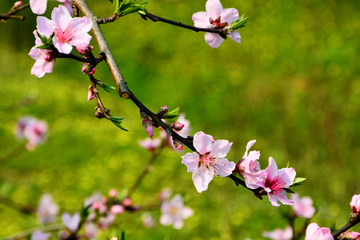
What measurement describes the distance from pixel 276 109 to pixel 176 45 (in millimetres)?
3446

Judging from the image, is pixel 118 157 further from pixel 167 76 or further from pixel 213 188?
pixel 167 76

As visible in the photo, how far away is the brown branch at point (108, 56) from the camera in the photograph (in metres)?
0.64

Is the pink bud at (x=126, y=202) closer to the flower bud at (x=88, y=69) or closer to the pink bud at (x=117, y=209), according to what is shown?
the pink bud at (x=117, y=209)

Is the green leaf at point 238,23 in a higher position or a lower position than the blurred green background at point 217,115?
higher

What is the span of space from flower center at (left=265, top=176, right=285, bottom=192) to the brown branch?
0.40 m

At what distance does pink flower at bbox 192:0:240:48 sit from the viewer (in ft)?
2.97

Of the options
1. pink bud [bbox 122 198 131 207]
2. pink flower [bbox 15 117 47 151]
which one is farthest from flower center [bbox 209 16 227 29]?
pink flower [bbox 15 117 47 151]

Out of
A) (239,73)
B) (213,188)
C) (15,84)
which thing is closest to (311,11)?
(239,73)

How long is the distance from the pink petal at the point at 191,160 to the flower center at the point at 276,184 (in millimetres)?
187

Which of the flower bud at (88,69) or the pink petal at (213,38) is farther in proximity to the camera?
the pink petal at (213,38)

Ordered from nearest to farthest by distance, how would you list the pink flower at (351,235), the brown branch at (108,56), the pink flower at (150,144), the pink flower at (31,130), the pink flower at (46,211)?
the brown branch at (108,56) → the pink flower at (351,235) → the pink flower at (150,144) → the pink flower at (46,211) → the pink flower at (31,130)

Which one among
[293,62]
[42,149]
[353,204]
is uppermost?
[353,204]

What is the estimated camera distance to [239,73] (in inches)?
216

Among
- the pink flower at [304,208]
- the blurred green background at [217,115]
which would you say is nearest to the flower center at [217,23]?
the pink flower at [304,208]
